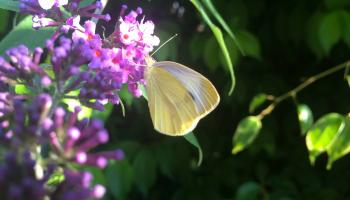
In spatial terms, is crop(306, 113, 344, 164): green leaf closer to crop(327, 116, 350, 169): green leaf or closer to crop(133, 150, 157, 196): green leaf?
crop(327, 116, 350, 169): green leaf

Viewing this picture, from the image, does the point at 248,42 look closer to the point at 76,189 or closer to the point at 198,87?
the point at 198,87

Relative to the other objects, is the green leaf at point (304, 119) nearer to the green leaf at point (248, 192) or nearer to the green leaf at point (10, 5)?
the green leaf at point (248, 192)

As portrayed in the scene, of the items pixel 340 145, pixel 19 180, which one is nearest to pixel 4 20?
pixel 340 145

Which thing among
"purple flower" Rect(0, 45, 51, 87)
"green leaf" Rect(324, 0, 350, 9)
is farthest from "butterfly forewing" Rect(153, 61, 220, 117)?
"green leaf" Rect(324, 0, 350, 9)

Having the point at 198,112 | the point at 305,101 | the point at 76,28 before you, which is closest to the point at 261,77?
the point at 305,101

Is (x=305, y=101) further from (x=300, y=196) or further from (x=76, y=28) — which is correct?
(x=76, y=28)

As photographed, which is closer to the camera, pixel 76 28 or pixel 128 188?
pixel 76 28
